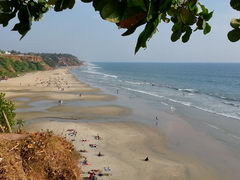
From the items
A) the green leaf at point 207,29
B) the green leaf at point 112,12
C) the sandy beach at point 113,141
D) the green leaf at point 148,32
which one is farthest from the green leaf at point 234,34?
the sandy beach at point 113,141

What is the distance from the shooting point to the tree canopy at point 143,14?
1052mm

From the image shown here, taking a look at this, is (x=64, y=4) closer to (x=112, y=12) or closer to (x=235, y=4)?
(x=112, y=12)

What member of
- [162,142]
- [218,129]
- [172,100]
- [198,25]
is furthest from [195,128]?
[198,25]

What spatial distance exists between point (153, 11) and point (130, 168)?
808 inches

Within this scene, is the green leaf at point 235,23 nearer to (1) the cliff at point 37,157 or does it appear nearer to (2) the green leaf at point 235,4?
(2) the green leaf at point 235,4

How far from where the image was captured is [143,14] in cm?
106

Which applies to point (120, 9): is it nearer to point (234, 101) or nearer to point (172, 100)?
point (172, 100)

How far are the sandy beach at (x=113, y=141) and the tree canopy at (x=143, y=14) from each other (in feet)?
60.5

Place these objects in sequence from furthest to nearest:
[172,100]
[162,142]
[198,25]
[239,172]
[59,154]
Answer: [172,100]
[162,142]
[239,172]
[59,154]
[198,25]

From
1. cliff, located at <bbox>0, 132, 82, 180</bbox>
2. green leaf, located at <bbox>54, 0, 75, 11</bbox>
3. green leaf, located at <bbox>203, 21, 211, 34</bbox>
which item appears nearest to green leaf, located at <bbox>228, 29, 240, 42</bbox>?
green leaf, located at <bbox>203, 21, 211, 34</bbox>

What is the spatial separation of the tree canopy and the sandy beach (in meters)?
18.4

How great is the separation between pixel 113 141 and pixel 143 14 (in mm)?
26138

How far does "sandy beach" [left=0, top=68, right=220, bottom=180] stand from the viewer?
2059 cm

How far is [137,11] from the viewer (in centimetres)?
106
